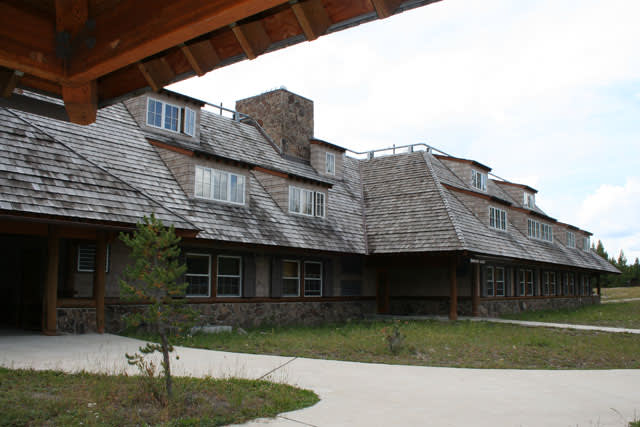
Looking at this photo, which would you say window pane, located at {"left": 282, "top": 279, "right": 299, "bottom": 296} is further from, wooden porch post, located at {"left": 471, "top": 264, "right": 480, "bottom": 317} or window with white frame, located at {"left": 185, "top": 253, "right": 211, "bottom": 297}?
wooden porch post, located at {"left": 471, "top": 264, "right": 480, "bottom": 317}

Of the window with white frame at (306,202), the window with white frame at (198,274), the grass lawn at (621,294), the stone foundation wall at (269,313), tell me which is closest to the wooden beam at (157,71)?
the stone foundation wall at (269,313)

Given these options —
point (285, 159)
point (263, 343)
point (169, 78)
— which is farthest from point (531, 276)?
point (169, 78)

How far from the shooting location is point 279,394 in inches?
300

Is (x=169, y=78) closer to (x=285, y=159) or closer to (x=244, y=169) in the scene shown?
(x=244, y=169)

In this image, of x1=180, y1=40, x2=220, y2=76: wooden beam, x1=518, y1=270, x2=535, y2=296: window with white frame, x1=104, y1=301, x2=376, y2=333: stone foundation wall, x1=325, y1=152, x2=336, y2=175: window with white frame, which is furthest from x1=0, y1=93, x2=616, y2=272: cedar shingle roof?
x1=180, y1=40, x2=220, y2=76: wooden beam

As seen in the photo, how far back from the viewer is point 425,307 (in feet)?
80.8

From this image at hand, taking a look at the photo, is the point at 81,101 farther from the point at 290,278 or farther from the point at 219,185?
the point at 290,278

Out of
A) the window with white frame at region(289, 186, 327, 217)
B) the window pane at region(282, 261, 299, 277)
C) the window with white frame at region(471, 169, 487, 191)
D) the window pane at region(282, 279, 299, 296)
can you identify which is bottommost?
the window pane at region(282, 279, 299, 296)

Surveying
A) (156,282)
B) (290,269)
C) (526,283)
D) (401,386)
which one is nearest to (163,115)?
(290,269)

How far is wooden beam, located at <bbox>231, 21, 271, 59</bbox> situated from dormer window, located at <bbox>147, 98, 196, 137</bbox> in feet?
51.2

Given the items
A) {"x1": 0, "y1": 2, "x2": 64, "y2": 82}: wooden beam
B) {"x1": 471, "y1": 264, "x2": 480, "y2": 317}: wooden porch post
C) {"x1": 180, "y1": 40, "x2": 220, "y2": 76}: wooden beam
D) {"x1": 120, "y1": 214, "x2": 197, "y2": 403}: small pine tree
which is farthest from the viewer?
{"x1": 471, "y1": 264, "x2": 480, "y2": 317}: wooden porch post

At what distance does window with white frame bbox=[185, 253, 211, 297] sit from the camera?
1731 centimetres

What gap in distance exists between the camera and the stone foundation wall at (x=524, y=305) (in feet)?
83.1

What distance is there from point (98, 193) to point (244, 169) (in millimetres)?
6237
